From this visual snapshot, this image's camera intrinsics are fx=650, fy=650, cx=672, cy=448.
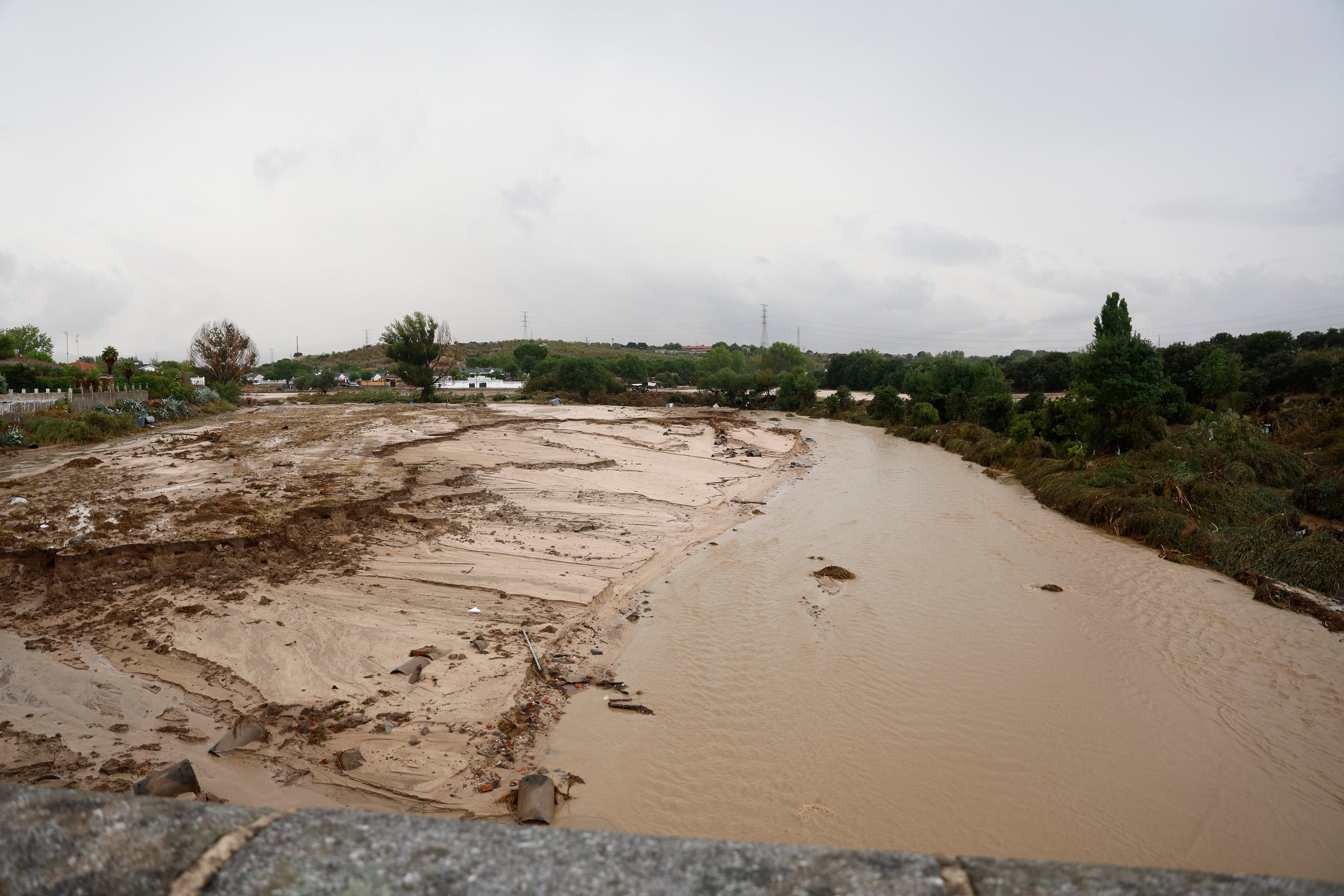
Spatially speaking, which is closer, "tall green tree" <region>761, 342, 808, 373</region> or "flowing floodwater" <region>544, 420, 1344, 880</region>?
"flowing floodwater" <region>544, 420, 1344, 880</region>

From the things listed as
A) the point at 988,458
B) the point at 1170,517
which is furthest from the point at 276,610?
the point at 988,458

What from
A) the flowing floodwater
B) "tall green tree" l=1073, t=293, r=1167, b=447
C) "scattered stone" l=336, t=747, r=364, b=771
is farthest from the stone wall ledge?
"tall green tree" l=1073, t=293, r=1167, b=447

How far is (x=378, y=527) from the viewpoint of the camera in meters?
10.7

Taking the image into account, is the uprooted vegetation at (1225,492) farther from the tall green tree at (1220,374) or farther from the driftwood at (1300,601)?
the tall green tree at (1220,374)

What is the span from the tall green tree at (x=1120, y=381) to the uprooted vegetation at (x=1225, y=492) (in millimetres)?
868

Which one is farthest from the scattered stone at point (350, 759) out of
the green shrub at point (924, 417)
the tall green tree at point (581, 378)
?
the tall green tree at point (581, 378)

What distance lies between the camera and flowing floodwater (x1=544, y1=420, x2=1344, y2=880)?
4.91 m

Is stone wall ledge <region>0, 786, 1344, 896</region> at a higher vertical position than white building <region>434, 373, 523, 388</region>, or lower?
lower

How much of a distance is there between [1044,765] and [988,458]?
21273 millimetres

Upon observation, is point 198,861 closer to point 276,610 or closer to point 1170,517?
point 276,610

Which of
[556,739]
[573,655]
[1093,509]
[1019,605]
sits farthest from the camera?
[1093,509]

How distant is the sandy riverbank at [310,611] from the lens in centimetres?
476

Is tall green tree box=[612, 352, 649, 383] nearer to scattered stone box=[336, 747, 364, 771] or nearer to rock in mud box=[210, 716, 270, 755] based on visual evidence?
rock in mud box=[210, 716, 270, 755]

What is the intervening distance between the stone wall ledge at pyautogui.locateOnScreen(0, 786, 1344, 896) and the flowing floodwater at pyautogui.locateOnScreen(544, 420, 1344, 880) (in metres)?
3.63
